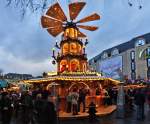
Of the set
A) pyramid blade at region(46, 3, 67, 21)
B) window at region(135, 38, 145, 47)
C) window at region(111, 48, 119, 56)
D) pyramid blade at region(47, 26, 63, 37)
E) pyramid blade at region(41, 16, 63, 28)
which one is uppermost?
window at region(135, 38, 145, 47)

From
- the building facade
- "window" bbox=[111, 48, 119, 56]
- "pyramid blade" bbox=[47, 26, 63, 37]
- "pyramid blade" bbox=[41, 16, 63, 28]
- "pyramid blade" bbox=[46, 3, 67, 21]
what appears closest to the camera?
"pyramid blade" bbox=[46, 3, 67, 21]

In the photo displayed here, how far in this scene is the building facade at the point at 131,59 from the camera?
331ft

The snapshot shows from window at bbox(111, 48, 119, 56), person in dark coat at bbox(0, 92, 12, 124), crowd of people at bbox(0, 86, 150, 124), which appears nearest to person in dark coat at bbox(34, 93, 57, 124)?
crowd of people at bbox(0, 86, 150, 124)

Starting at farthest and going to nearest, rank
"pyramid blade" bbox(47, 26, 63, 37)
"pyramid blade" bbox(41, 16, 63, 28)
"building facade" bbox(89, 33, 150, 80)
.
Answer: "building facade" bbox(89, 33, 150, 80) < "pyramid blade" bbox(47, 26, 63, 37) < "pyramid blade" bbox(41, 16, 63, 28)

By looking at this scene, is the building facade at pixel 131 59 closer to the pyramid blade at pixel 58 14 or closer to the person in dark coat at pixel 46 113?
the pyramid blade at pixel 58 14

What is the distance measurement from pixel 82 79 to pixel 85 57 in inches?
269

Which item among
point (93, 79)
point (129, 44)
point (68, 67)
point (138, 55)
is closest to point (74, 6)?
point (68, 67)

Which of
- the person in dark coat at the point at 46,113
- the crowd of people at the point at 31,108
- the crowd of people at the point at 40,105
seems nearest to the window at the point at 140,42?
the crowd of people at the point at 40,105

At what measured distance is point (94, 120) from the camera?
894 inches

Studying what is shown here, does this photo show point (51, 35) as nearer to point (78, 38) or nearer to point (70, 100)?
point (78, 38)

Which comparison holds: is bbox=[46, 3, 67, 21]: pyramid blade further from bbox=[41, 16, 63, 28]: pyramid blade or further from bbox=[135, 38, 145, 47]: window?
bbox=[135, 38, 145, 47]: window

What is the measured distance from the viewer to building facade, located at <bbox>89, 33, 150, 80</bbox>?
100938 mm

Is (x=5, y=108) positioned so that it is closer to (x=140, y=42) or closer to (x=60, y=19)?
(x=60, y=19)

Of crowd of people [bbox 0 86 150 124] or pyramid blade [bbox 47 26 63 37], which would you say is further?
pyramid blade [bbox 47 26 63 37]
